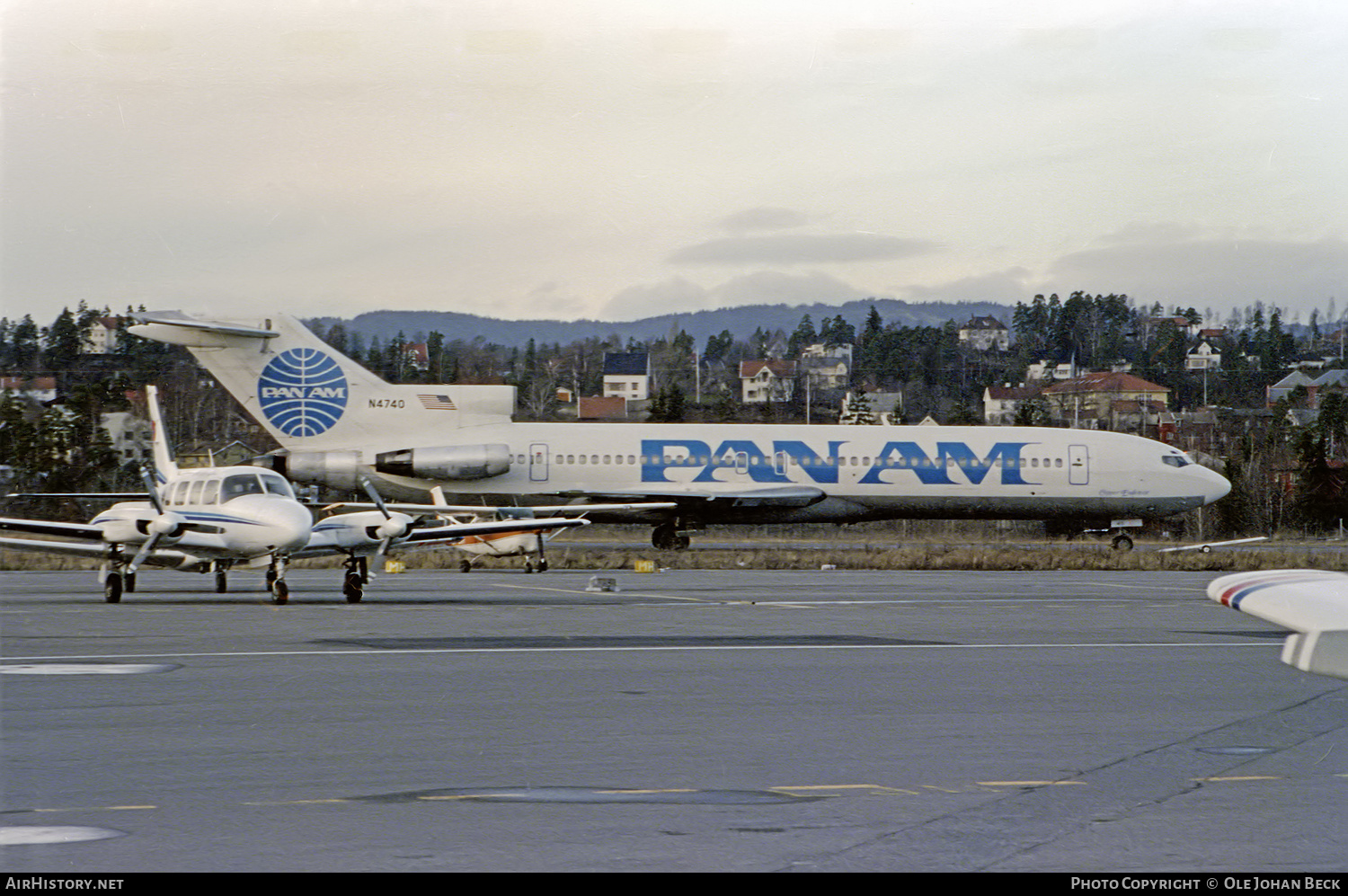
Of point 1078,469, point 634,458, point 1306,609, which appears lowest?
point 1078,469

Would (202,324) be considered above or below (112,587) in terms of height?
above

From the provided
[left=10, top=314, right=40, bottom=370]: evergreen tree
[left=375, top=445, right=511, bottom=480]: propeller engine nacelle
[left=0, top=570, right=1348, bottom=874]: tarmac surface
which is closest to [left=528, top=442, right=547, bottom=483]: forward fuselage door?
[left=375, top=445, right=511, bottom=480]: propeller engine nacelle

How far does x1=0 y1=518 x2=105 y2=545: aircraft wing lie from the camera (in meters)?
20.3

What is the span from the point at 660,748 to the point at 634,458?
31159mm

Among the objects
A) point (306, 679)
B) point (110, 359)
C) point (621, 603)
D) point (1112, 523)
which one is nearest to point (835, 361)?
point (110, 359)

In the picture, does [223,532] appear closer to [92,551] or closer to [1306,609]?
[92,551]

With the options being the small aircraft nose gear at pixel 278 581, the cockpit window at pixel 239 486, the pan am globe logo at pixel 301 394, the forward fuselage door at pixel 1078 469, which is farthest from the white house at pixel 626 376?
the small aircraft nose gear at pixel 278 581

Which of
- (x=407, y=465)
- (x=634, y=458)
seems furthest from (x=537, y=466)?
(x=407, y=465)

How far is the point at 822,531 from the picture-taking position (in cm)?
6222

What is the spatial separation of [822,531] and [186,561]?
141ft

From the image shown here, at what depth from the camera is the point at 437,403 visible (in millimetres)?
40750

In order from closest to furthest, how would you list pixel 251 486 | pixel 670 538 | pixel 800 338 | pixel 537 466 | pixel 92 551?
pixel 92 551 → pixel 251 486 → pixel 537 466 → pixel 670 538 → pixel 800 338

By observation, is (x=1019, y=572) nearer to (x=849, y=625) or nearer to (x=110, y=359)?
(x=849, y=625)

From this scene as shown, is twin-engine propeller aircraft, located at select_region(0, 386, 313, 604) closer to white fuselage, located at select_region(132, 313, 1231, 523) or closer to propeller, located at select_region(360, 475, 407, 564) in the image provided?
propeller, located at select_region(360, 475, 407, 564)
